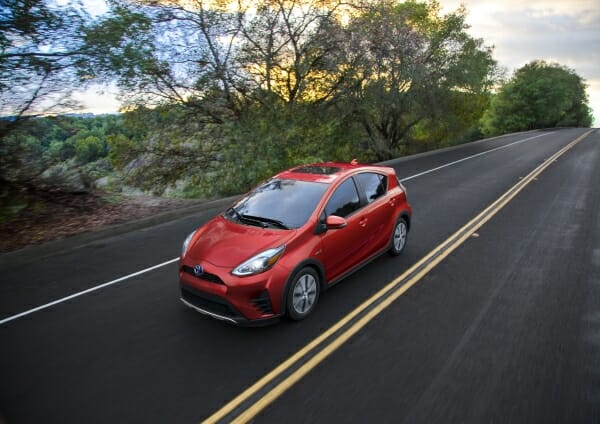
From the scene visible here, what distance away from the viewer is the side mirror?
5.02m

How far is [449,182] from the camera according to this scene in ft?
43.7

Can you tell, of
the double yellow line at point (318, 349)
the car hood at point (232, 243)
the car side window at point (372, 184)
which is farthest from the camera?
the car side window at point (372, 184)

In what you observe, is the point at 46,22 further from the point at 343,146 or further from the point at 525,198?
the point at 343,146

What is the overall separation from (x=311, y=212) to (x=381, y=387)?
7.36 ft

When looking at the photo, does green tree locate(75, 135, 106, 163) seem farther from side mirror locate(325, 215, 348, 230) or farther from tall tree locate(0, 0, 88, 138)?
side mirror locate(325, 215, 348, 230)

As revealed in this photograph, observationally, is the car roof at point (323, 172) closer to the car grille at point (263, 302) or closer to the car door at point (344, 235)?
the car door at point (344, 235)

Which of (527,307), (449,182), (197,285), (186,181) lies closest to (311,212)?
(197,285)

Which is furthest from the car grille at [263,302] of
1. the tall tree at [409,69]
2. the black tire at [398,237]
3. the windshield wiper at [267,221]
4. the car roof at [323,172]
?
the tall tree at [409,69]

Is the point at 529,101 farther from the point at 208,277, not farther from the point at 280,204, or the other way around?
the point at 208,277

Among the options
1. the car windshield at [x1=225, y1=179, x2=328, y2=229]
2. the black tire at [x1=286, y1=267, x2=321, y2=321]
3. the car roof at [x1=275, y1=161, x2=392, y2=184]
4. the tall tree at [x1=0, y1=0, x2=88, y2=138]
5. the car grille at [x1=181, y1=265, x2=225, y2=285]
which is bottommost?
the black tire at [x1=286, y1=267, x2=321, y2=321]

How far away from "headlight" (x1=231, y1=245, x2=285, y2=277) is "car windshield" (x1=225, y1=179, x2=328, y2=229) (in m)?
0.52

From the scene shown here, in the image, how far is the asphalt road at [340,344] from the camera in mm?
3533

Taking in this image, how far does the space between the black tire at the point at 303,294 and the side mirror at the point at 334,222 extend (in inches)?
23.3

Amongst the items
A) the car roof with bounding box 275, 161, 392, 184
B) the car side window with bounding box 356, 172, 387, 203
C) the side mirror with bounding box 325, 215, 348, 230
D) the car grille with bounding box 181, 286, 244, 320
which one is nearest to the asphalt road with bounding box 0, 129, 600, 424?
the car grille with bounding box 181, 286, 244, 320
